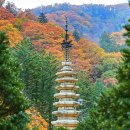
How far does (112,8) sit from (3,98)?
155191 millimetres

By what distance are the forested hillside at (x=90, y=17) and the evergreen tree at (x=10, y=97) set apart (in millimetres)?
104458

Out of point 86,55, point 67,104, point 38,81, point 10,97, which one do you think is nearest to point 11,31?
point 86,55

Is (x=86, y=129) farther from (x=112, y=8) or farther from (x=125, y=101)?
(x=112, y=8)

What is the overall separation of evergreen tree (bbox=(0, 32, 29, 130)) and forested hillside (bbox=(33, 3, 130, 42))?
104458 mm

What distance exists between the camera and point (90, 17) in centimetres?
14775

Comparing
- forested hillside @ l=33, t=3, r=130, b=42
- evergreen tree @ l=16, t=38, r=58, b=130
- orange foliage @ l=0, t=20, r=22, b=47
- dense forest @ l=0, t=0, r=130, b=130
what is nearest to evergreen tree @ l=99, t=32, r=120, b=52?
dense forest @ l=0, t=0, r=130, b=130

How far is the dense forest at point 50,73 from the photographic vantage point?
48.3 ft

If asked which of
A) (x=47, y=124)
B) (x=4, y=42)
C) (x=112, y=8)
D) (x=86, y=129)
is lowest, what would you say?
(x=47, y=124)

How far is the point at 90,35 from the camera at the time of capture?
14138 cm

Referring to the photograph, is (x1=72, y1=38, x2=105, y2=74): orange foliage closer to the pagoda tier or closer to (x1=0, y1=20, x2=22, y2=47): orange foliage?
(x1=0, y1=20, x2=22, y2=47): orange foliage

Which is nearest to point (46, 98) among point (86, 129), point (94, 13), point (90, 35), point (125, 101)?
point (86, 129)

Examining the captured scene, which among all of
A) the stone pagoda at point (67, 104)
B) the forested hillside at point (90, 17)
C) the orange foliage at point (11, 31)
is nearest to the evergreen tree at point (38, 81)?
the orange foliage at point (11, 31)

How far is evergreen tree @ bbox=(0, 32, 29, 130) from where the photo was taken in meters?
16.4

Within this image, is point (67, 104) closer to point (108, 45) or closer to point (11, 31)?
point (11, 31)
